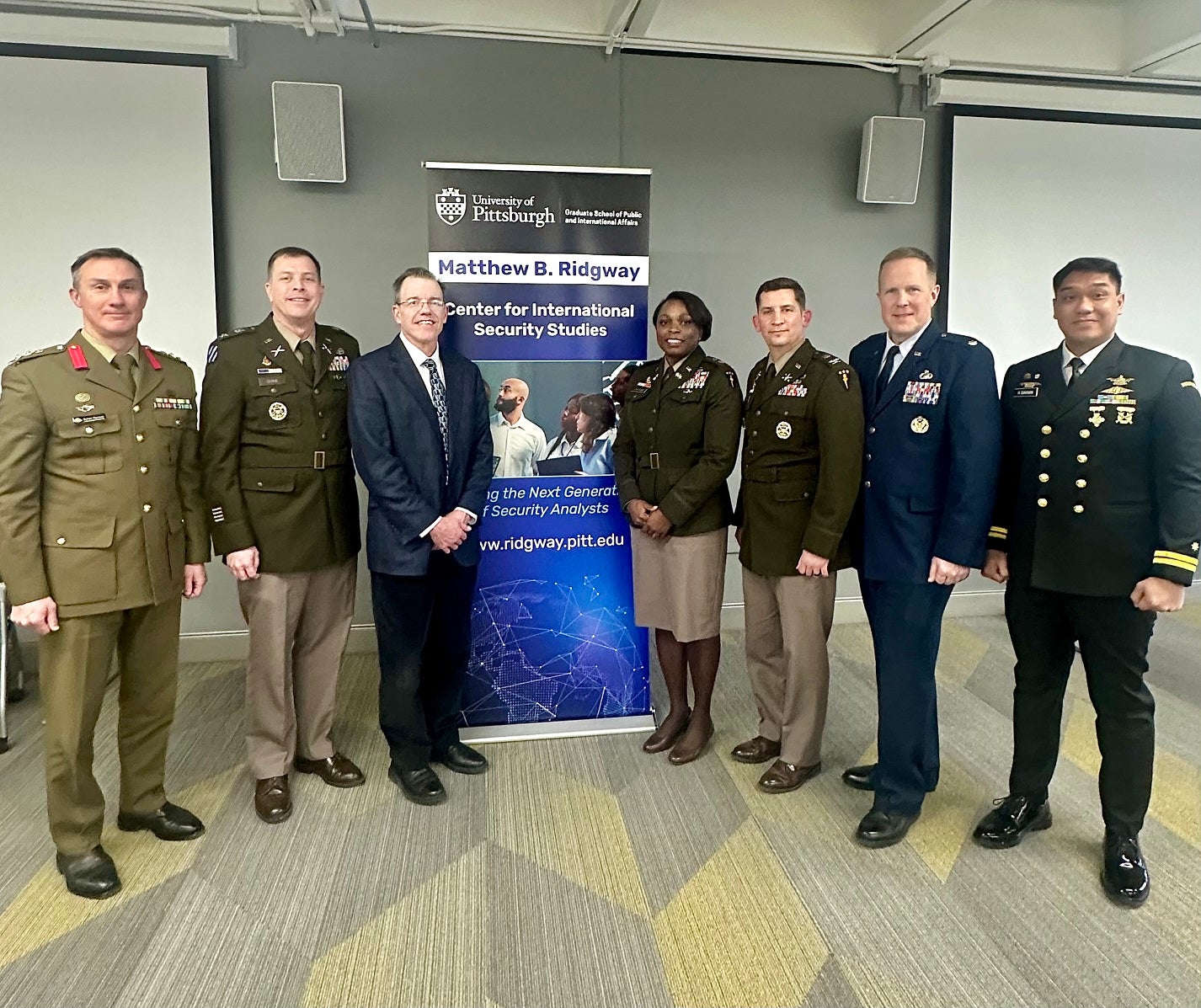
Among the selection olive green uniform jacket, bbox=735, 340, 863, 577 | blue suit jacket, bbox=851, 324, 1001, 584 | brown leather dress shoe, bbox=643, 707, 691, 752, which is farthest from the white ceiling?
brown leather dress shoe, bbox=643, 707, 691, 752

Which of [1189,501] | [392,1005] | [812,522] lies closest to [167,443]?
[392,1005]

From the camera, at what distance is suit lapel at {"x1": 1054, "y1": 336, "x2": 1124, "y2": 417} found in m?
2.26

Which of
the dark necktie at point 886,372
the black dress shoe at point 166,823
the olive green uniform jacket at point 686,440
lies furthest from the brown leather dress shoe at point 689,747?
the black dress shoe at point 166,823

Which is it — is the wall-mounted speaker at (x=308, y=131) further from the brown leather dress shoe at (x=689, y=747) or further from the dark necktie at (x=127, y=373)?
the brown leather dress shoe at (x=689, y=747)

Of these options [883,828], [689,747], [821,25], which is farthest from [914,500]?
[821,25]

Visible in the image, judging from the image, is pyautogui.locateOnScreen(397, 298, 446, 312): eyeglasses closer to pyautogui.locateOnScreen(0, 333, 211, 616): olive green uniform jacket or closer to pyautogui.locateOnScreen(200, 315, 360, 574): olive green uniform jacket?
pyautogui.locateOnScreen(200, 315, 360, 574): olive green uniform jacket

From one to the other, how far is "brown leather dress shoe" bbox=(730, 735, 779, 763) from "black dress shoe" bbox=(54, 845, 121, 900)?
2.08m

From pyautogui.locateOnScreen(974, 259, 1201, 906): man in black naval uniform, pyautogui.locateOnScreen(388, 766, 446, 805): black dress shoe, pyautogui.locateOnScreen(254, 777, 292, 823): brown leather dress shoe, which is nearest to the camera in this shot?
pyautogui.locateOnScreen(974, 259, 1201, 906): man in black naval uniform

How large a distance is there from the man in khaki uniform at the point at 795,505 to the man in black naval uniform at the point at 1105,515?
1.62 ft

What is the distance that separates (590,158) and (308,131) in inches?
56.7

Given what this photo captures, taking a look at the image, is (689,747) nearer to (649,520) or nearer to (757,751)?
(757,751)

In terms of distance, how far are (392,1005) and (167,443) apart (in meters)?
1.66

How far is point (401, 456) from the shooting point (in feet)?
8.82

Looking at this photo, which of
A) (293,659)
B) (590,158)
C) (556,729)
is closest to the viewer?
(293,659)
